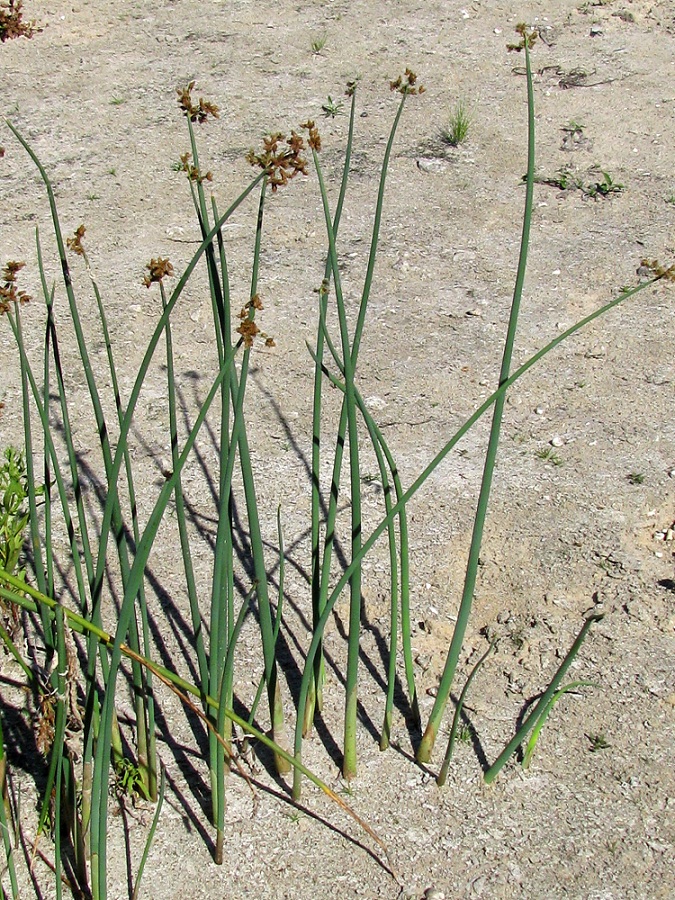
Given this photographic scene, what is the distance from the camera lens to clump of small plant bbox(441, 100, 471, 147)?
4.25 metres

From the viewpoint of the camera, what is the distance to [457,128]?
425 cm

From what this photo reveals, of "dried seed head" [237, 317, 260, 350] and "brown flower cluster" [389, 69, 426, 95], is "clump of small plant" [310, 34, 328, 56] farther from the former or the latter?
"dried seed head" [237, 317, 260, 350]

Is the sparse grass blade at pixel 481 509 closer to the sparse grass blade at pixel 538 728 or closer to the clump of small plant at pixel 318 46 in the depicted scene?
the sparse grass blade at pixel 538 728

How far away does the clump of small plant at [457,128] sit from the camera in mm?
4254

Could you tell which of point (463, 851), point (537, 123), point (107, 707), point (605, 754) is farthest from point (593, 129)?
point (107, 707)

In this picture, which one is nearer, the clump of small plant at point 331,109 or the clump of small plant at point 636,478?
the clump of small plant at point 636,478

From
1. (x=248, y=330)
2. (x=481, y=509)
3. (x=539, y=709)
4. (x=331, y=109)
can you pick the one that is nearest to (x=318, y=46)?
A: (x=331, y=109)

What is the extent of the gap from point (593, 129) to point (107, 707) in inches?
140

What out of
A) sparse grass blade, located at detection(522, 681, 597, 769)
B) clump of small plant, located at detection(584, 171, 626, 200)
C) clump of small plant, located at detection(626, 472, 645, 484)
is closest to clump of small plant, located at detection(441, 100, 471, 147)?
clump of small plant, located at detection(584, 171, 626, 200)

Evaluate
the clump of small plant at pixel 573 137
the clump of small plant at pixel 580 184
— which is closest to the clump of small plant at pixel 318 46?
the clump of small plant at pixel 573 137

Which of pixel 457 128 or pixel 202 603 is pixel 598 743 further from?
pixel 457 128

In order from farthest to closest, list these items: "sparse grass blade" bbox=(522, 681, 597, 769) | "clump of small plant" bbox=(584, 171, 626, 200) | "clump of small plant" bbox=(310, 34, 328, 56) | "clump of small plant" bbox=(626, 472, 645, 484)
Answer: "clump of small plant" bbox=(310, 34, 328, 56) → "clump of small plant" bbox=(584, 171, 626, 200) → "clump of small plant" bbox=(626, 472, 645, 484) → "sparse grass blade" bbox=(522, 681, 597, 769)

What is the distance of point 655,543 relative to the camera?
8.35 feet

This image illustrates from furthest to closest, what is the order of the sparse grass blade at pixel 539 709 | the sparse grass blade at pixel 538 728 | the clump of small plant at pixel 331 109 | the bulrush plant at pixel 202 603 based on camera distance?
1. the clump of small plant at pixel 331 109
2. the sparse grass blade at pixel 538 728
3. the sparse grass blade at pixel 539 709
4. the bulrush plant at pixel 202 603
